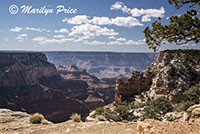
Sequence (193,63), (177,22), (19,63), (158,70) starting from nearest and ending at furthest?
(177,22)
(193,63)
(158,70)
(19,63)

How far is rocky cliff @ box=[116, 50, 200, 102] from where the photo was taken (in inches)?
1453

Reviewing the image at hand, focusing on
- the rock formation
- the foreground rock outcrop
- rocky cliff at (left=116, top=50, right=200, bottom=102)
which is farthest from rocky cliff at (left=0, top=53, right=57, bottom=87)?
the rock formation

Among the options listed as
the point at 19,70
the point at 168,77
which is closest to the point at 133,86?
the point at 168,77

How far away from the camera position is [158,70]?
45.0m

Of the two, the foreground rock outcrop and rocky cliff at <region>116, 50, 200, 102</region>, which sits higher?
Result: rocky cliff at <region>116, 50, 200, 102</region>

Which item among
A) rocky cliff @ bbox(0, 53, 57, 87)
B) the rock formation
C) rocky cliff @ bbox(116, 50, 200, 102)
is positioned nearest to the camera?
rocky cliff @ bbox(116, 50, 200, 102)

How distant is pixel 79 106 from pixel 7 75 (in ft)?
131

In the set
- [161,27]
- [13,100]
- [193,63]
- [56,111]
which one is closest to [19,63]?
[13,100]

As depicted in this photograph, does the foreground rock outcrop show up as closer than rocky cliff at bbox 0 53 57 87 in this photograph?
Yes

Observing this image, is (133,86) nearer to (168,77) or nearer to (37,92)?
(168,77)

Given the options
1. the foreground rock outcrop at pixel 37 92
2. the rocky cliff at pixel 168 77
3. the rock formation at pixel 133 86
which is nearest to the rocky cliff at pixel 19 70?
the foreground rock outcrop at pixel 37 92

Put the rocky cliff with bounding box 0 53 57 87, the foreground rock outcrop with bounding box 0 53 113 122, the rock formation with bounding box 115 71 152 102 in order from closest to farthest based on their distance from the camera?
1. the rock formation with bounding box 115 71 152 102
2. the foreground rock outcrop with bounding box 0 53 113 122
3. the rocky cliff with bounding box 0 53 57 87

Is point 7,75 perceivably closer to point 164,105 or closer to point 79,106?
point 79,106

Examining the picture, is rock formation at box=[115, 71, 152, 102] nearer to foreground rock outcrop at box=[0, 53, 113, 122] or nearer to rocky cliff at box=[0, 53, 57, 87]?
foreground rock outcrop at box=[0, 53, 113, 122]
